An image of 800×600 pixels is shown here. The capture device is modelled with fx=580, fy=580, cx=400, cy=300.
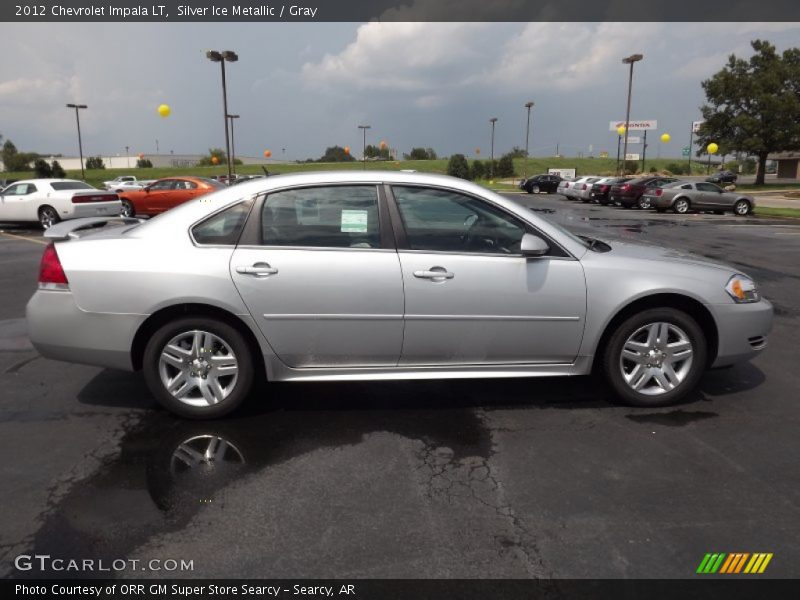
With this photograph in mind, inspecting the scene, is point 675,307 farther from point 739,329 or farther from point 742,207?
point 742,207

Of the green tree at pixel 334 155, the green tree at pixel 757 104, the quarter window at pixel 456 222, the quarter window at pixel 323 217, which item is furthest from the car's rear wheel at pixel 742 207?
the green tree at pixel 334 155

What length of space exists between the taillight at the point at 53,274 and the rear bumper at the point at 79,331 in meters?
0.04

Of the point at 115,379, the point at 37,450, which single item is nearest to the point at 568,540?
the point at 37,450

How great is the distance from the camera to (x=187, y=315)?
3680 mm

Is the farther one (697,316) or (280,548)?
(697,316)

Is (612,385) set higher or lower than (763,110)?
lower

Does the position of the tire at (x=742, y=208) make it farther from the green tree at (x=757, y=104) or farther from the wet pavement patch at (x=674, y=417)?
the wet pavement patch at (x=674, y=417)

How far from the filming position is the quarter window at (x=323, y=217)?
3715mm

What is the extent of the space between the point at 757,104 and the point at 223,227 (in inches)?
1787

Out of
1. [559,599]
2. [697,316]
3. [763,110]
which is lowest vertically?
[559,599]

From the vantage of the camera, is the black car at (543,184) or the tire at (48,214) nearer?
the tire at (48,214)

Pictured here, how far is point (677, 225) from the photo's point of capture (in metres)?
18.8

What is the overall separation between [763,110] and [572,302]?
43.8 metres

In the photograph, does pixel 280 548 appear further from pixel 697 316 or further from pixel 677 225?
pixel 677 225
